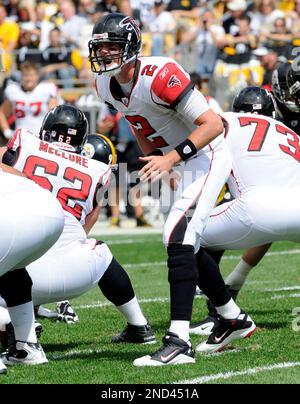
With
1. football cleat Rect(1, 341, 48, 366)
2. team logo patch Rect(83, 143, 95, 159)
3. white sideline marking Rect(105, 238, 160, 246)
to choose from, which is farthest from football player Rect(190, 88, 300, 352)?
white sideline marking Rect(105, 238, 160, 246)

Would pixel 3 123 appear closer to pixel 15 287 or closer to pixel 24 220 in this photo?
pixel 15 287

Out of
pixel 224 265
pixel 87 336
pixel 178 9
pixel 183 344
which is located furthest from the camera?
pixel 178 9

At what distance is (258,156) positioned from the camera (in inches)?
212

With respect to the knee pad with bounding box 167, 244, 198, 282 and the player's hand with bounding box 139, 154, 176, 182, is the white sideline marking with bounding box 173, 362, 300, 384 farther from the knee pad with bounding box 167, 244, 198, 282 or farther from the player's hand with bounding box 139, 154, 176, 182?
the player's hand with bounding box 139, 154, 176, 182

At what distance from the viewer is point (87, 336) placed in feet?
18.4

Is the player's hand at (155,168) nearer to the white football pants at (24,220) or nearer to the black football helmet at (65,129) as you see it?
the white football pants at (24,220)

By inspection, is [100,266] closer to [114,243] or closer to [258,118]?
[258,118]

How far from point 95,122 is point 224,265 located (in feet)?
18.6

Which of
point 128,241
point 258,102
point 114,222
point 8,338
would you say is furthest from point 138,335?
point 114,222

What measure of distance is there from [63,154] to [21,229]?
3.78 ft

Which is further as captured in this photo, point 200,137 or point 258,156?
point 258,156

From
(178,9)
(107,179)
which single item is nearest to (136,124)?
(107,179)

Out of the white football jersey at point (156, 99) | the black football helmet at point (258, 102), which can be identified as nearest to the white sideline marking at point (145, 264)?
the black football helmet at point (258, 102)

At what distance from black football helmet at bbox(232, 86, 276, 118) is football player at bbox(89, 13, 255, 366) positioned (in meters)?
1.36
